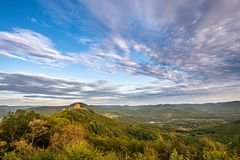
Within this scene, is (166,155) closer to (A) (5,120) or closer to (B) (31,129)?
(B) (31,129)

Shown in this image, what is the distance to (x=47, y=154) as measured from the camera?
46.7 meters

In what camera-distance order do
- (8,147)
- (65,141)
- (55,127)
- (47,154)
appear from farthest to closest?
(55,127), (8,147), (65,141), (47,154)

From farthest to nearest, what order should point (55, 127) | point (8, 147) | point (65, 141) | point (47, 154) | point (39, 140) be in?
point (55, 127)
point (39, 140)
point (8, 147)
point (65, 141)
point (47, 154)

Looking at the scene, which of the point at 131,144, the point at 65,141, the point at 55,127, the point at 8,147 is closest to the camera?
the point at 65,141

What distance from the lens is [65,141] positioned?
65.2 meters

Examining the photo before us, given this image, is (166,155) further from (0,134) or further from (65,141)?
(0,134)

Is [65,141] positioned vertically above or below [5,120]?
below

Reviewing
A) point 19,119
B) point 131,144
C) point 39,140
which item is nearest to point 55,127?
point 39,140

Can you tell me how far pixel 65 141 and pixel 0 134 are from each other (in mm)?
27793

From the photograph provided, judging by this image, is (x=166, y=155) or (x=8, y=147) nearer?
Answer: (x=166, y=155)

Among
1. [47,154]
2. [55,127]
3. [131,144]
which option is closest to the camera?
[47,154]

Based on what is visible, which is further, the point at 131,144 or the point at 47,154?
the point at 131,144

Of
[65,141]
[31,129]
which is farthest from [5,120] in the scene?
[65,141]

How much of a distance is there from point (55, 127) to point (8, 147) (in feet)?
53.9
